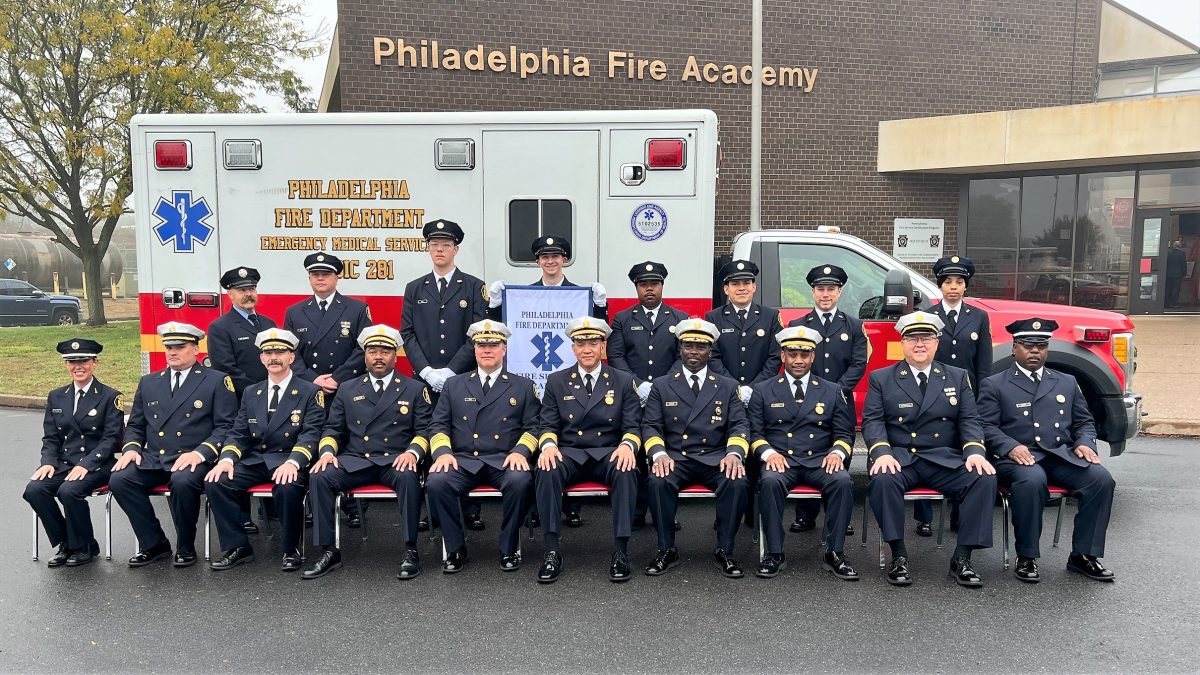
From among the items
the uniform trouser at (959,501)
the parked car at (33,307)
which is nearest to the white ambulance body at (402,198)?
the uniform trouser at (959,501)

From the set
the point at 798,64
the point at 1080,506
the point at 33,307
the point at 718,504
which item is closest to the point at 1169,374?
the point at 798,64

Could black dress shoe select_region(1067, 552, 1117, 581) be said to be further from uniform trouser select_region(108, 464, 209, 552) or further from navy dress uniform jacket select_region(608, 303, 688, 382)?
uniform trouser select_region(108, 464, 209, 552)

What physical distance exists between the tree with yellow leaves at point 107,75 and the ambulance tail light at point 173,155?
398 inches

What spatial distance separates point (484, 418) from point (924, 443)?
2.69m

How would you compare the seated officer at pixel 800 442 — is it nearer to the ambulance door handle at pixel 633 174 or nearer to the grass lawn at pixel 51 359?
the ambulance door handle at pixel 633 174

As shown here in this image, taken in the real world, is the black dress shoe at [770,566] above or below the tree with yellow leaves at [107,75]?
below

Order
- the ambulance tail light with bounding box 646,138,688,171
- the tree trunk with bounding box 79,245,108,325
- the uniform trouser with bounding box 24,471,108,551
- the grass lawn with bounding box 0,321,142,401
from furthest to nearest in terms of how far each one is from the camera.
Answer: the tree trunk with bounding box 79,245,108,325 < the grass lawn with bounding box 0,321,142,401 < the ambulance tail light with bounding box 646,138,688,171 < the uniform trouser with bounding box 24,471,108,551

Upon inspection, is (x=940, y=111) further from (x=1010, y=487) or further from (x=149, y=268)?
(x=149, y=268)

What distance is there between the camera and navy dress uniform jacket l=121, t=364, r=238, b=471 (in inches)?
199

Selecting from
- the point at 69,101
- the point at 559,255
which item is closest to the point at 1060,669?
the point at 559,255

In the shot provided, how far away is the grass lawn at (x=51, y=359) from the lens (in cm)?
1149

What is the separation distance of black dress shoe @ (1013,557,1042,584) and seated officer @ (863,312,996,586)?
23cm

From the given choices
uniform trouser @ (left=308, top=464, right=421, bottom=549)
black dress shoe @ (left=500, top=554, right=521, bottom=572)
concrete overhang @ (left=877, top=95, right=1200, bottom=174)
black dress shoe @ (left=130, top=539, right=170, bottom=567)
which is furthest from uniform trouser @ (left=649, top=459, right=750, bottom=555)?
concrete overhang @ (left=877, top=95, right=1200, bottom=174)

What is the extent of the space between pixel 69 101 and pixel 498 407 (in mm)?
15163
